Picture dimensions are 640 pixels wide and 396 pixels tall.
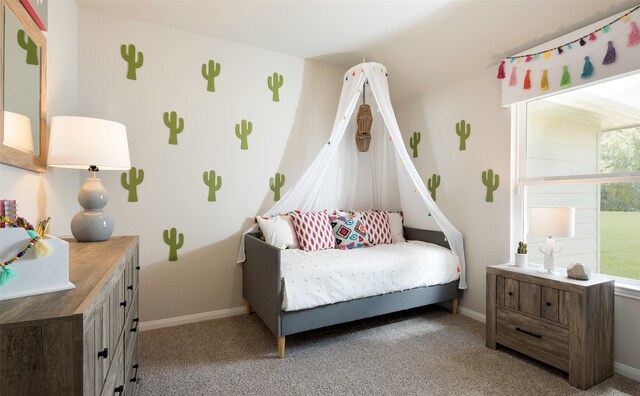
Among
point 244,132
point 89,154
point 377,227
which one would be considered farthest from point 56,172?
point 377,227

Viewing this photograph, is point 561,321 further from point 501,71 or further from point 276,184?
point 276,184

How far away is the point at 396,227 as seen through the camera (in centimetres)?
348

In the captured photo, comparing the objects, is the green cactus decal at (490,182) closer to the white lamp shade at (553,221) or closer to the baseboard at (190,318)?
the white lamp shade at (553,221)

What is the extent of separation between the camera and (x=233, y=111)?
3082mm

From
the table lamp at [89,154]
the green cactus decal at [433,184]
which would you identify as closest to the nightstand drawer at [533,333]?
the green cactus decal at [433,184]

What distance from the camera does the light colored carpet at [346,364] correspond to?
6.31 ft

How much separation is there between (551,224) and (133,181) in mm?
3210

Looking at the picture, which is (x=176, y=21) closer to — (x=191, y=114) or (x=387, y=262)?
(x=191, y=114)

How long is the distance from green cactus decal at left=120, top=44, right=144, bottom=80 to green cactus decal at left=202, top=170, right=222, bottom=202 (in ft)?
3.25

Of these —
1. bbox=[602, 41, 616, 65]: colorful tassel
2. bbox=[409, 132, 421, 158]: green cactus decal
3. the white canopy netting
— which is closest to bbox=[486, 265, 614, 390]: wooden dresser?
the white canopy netting

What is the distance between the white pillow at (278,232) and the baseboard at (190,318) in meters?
0.79

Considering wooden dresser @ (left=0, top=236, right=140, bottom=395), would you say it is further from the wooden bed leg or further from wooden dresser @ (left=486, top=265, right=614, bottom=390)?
wooden dresser @ (left=486, top=265, right=614, bottom=390)

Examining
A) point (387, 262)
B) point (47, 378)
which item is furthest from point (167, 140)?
point (47, 378)

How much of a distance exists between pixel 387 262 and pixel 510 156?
142cm
